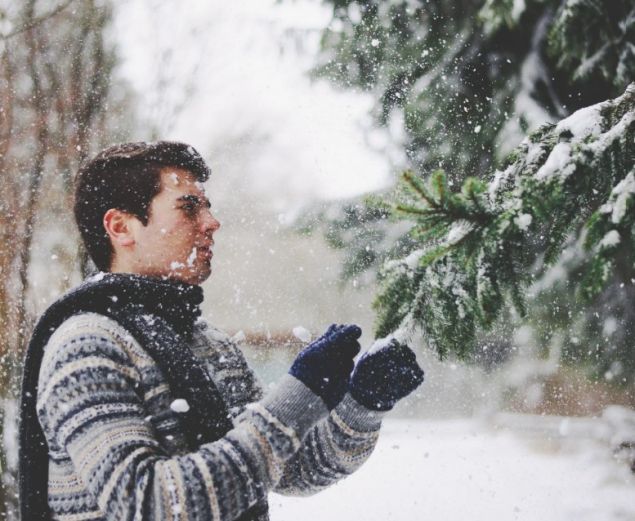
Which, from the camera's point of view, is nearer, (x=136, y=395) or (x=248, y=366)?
(x=136, y=395)

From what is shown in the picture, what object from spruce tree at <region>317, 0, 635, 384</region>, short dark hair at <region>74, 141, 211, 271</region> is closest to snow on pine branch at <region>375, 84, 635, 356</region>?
spruce tree at <region>317, 0, 635, 384</region>

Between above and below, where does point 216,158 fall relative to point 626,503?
above

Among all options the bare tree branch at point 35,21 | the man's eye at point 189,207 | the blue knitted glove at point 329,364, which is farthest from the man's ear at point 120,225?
the bare tree branch at point 35,21

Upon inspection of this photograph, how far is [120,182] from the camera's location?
4.79 feet

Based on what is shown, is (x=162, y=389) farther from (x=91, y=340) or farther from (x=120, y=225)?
(x=120, y=225)

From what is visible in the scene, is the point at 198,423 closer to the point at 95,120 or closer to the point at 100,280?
the point at 100,280

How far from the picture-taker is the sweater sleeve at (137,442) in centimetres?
97

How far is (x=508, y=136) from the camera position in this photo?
3.19 metres

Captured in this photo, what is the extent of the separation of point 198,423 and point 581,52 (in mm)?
1256

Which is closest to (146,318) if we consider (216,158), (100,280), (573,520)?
(100,280)

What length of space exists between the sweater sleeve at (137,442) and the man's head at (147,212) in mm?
322

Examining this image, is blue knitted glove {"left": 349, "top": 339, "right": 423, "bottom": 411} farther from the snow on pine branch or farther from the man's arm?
the snow on pine branch

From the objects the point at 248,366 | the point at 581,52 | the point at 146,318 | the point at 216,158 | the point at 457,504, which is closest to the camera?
the point at 146,318

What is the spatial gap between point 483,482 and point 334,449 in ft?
18.5
